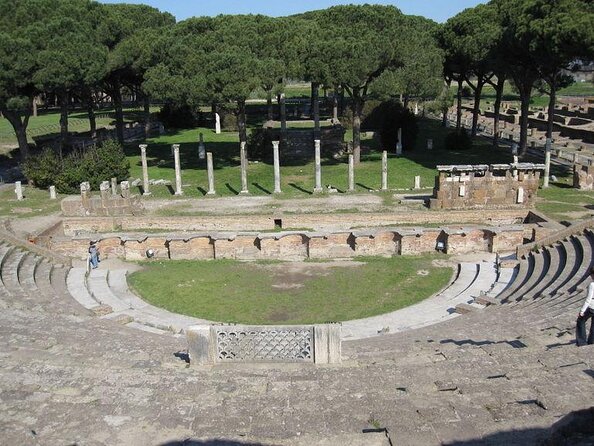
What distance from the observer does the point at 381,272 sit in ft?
65.0

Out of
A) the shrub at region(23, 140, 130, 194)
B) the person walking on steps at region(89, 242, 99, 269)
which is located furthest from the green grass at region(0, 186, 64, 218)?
the person walking on steps at region(89, 242, 99, 269)

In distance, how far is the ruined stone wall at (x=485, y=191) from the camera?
24.5m

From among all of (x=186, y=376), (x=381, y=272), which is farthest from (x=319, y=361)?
(x=381, y=272)

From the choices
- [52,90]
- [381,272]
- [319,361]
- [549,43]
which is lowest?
[381,272]

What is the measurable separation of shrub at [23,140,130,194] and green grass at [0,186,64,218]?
78cm

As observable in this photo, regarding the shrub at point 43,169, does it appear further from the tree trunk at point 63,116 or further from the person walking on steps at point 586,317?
the person walking on steps at point 586,317

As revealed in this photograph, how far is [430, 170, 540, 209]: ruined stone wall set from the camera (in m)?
24.5

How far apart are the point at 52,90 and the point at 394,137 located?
2095 cm

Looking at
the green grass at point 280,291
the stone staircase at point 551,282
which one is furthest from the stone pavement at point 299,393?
the green grass at point 280,291

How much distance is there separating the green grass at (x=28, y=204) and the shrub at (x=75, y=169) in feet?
2.57

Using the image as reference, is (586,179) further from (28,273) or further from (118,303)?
(28,273)

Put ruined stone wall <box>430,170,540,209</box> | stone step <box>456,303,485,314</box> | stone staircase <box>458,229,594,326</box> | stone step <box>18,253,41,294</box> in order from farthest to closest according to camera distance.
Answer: ruined stone wall <box>430,170,540,209</box>
stone step <box>18,253,41,294</box>
stone step <box>456,303,485,314</box>
stone staircase <box>458,229,594,326</box>

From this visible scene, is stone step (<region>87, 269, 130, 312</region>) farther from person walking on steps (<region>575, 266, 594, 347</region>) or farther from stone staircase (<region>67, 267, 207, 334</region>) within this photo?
person walking on steps (<region>575, 266, 594, 347</region>)

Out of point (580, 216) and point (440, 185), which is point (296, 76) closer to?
point (440, 185)
